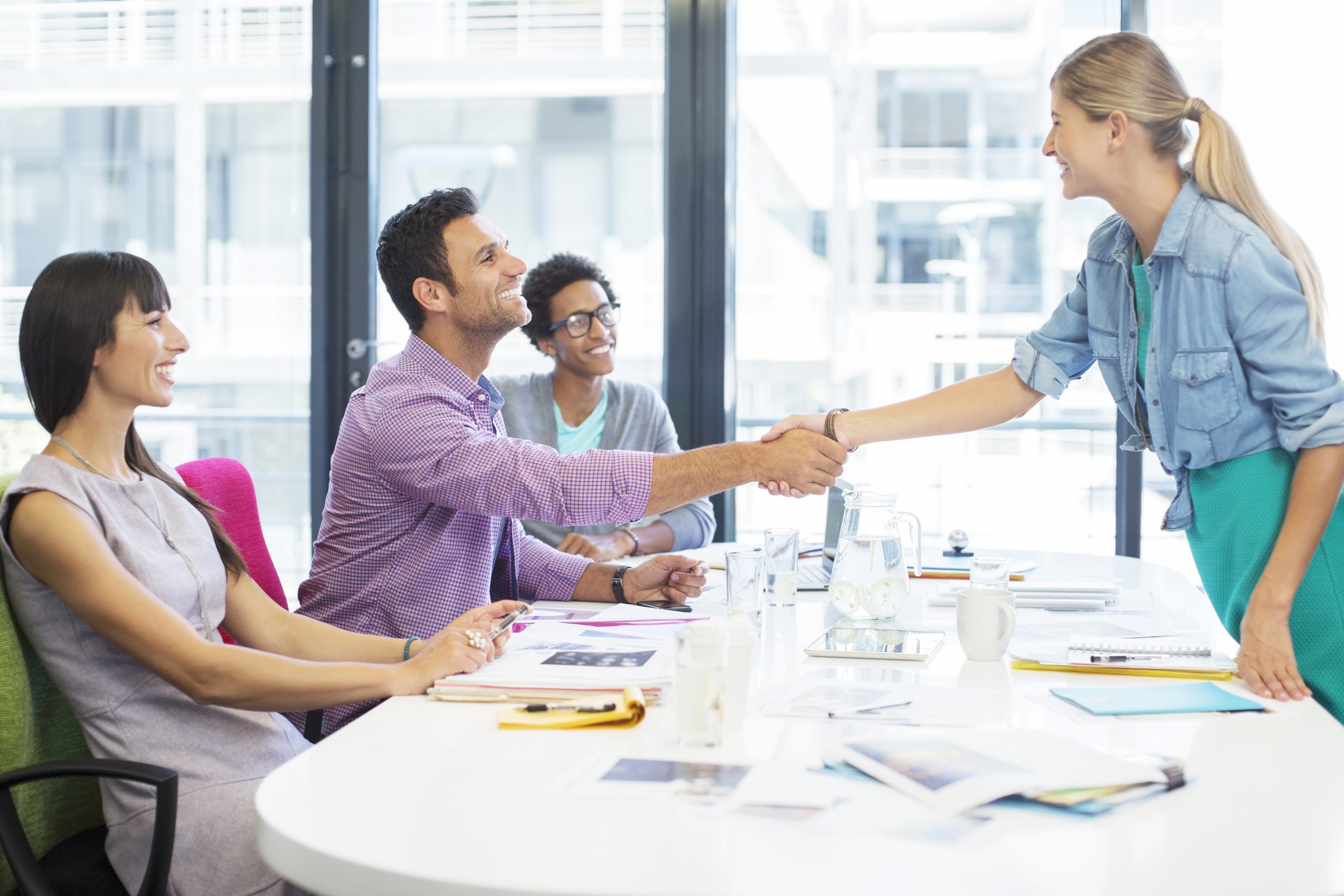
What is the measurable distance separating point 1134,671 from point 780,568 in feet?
1.99

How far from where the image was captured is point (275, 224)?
350 cm

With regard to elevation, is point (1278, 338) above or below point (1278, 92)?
below

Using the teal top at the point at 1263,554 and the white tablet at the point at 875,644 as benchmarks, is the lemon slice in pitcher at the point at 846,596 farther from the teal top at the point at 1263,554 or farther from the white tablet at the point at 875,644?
the teal top at the point at 1263,554

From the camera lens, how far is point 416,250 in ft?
6.88

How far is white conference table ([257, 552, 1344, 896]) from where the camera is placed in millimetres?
794

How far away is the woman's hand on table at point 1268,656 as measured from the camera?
4.19 ft

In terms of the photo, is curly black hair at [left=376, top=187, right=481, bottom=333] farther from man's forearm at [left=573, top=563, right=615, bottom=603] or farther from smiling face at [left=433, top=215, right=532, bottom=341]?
man's forearm at [left=573, top=563, right=615, bottom=603]

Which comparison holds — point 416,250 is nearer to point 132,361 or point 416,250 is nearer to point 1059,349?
point 132,361

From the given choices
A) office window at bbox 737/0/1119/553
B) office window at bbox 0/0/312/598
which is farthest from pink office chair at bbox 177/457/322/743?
office window at bbox 737/0/1119/553

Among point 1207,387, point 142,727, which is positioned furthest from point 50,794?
point 1207,387

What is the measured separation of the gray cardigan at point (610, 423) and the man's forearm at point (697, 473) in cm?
73

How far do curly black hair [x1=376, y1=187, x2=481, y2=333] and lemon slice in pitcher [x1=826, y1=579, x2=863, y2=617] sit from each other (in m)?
0.88

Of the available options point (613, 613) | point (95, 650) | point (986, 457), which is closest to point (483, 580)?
point (613, 613)

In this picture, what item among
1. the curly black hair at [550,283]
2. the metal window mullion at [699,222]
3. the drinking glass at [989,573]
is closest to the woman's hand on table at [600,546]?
the curly black hair at [550,283]
